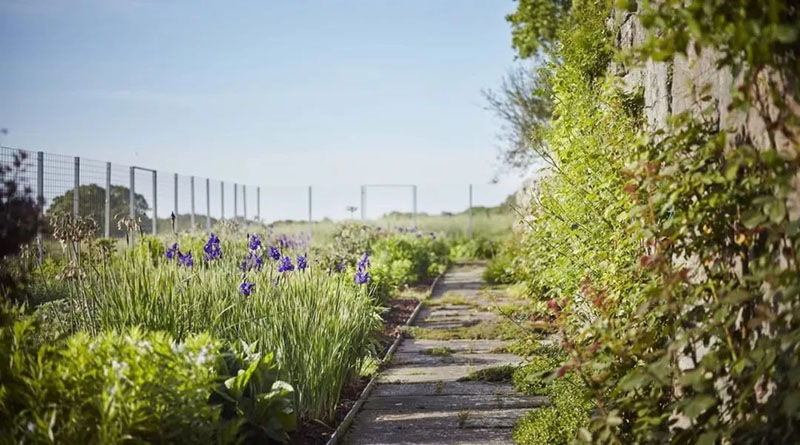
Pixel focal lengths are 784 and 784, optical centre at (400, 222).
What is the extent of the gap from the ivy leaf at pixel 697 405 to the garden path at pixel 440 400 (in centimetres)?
165

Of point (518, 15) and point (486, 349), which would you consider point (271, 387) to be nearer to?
point (486, 349)

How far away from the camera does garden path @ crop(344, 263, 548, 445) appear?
13.8 ft

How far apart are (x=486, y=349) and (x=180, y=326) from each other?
333 cm

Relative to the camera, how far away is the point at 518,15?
16109 mm

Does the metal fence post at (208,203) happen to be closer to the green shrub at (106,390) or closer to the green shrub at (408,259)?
the green shrub at (408,259)

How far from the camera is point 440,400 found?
16.3ft

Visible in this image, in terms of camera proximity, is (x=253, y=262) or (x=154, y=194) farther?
(x=154, y=194)

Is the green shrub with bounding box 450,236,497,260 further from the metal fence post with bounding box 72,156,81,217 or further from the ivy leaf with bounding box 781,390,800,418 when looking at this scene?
the ivy leaf with bounding box 781,390,800,418

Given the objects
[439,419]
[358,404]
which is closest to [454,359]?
[358,404]

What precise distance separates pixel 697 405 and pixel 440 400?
260 cm

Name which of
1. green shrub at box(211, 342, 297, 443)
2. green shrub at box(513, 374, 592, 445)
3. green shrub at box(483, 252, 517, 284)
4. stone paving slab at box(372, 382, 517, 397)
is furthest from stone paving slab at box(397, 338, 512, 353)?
green shrub at box(483, 252, 517, 284)

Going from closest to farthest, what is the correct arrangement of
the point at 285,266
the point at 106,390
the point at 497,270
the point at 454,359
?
the point at 106,390 → the point at 285,266 → the point at 454,359 → the point at 497,270

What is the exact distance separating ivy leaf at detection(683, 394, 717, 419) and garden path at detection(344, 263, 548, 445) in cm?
165

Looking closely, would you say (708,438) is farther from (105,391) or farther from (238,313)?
(238,313)
